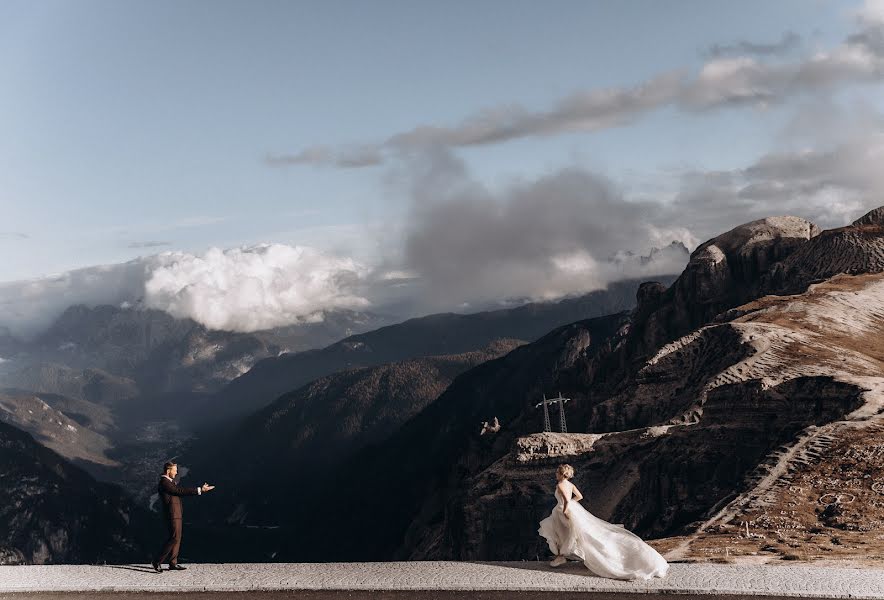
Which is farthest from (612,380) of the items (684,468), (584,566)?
(584,566)

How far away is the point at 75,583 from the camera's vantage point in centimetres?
3450

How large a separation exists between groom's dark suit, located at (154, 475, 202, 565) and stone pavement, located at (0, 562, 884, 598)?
2.50 feet

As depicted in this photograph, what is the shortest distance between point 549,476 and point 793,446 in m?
65.6

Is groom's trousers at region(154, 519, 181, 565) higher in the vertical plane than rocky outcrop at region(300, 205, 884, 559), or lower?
higher

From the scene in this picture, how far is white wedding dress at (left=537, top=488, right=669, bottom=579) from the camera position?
3275cm

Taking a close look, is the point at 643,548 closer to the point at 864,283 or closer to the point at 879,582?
the point at 879,582

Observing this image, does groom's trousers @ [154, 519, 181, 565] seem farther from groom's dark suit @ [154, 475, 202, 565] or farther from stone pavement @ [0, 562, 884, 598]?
stone pavement @ [0, 562, 884, 598]

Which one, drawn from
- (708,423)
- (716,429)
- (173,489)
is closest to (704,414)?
(708,423)

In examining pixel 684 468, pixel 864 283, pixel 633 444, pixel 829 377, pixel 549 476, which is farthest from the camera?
pixel 864 283

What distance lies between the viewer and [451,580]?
33.3 m

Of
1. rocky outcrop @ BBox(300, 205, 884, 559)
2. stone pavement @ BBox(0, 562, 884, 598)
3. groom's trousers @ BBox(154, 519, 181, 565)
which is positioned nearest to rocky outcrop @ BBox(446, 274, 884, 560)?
rocky outcrop @ BBox(300, 205, 884, 559)

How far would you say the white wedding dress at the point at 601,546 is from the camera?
32.8m

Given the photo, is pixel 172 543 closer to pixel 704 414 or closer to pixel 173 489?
pixel 173 489

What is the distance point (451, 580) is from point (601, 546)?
4.92 metres
